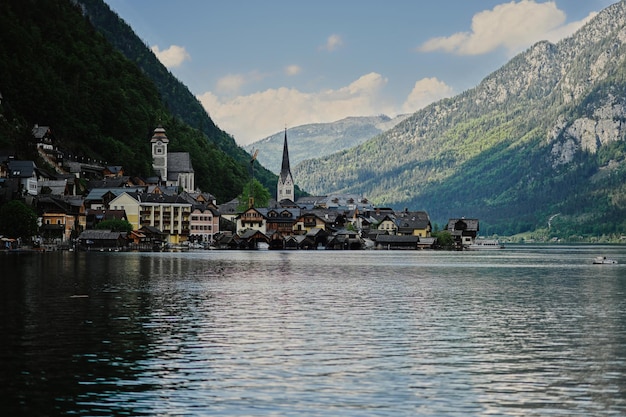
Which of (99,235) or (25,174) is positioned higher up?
(25,174)

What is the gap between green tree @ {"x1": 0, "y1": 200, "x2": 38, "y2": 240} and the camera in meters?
151

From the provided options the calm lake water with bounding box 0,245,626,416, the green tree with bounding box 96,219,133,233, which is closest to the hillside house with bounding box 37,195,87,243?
the green tree with bounding box 96,219,133,233

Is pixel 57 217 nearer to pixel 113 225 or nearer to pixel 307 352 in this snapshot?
pixel 113 225

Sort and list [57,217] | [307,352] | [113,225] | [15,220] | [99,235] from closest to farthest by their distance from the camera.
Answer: [307,352]
[15,220]
[57,217]
[99,235]
[113,225]

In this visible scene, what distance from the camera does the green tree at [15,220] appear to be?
151375 millimetres

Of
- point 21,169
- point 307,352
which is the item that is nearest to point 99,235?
point 21,169

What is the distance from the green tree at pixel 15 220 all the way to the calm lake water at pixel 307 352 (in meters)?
78.7

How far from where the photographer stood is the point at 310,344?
43.2 m

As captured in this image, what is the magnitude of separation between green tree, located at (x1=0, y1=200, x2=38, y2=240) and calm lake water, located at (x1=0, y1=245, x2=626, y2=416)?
78.7 metres

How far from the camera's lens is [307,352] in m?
40.6

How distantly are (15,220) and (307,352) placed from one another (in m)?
121

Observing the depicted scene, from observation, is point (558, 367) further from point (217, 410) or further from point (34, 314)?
point (34, 314)

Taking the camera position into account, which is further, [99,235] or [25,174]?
[99,235]

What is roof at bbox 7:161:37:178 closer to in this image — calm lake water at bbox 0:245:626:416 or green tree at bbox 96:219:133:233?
green tree at bbox 96:219:133:233
